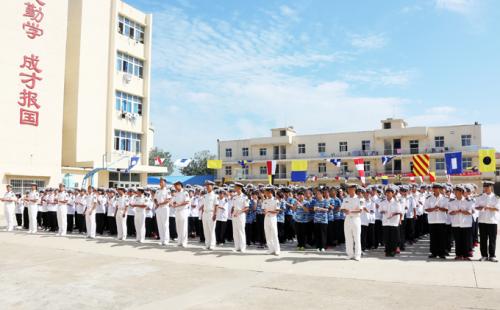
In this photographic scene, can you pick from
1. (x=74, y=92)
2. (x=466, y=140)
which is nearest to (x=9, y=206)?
(x=74, y=92)

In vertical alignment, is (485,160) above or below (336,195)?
above

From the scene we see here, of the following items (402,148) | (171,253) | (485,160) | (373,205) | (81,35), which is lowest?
(171,253)

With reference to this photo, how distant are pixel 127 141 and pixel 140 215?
2167 cm

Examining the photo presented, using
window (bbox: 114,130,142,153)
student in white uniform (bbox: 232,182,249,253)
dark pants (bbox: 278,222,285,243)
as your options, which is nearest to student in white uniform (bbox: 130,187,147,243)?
student in white uniform (bbox: 232,182,249,253)

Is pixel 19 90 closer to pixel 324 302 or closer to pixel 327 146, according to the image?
pixel 324 302

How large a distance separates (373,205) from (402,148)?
41444mm

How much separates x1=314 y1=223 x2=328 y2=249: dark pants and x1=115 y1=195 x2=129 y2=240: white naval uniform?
19.6 feet

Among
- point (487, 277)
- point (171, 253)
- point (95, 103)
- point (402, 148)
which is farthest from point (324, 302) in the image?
point (402, 148)

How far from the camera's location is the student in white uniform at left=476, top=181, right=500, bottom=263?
31.3 ft

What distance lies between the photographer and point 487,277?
7.71m

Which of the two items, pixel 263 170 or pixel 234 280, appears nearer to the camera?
pixel 234 280

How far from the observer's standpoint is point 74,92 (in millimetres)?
29328

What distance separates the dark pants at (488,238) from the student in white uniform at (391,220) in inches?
67.9

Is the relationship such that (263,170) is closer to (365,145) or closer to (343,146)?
(343,146)
